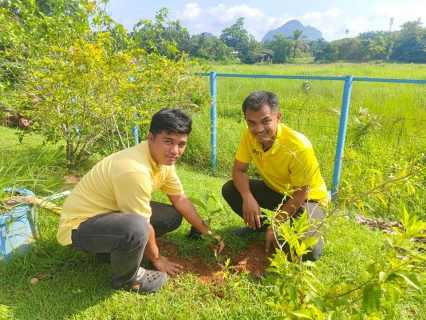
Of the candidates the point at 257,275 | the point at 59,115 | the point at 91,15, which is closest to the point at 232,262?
the point at 257,275

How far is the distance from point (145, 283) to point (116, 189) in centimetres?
62

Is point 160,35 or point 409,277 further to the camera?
point 160,35

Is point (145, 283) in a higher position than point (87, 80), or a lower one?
lower

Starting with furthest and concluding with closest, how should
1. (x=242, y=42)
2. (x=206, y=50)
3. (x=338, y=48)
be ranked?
1. (x=242, y=42)
2. (x=338, y=48)
3. (x=206, y=50)

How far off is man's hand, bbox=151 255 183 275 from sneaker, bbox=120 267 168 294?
9 centimetres

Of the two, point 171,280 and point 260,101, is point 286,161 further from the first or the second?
point 171,280

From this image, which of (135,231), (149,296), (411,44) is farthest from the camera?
(411,44)

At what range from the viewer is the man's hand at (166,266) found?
2.08 meters

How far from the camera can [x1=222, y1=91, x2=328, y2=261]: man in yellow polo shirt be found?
2.07 metres

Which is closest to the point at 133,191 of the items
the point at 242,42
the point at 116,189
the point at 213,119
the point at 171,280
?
the point at 116,189

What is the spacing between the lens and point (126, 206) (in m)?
1.81

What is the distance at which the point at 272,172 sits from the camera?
238 cm

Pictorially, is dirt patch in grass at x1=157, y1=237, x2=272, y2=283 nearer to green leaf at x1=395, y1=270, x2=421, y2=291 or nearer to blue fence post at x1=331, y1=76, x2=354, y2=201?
green leaf at x1=395, y1=270, x2=421, y2=291

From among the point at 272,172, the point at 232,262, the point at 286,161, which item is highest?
the point at 286,161
